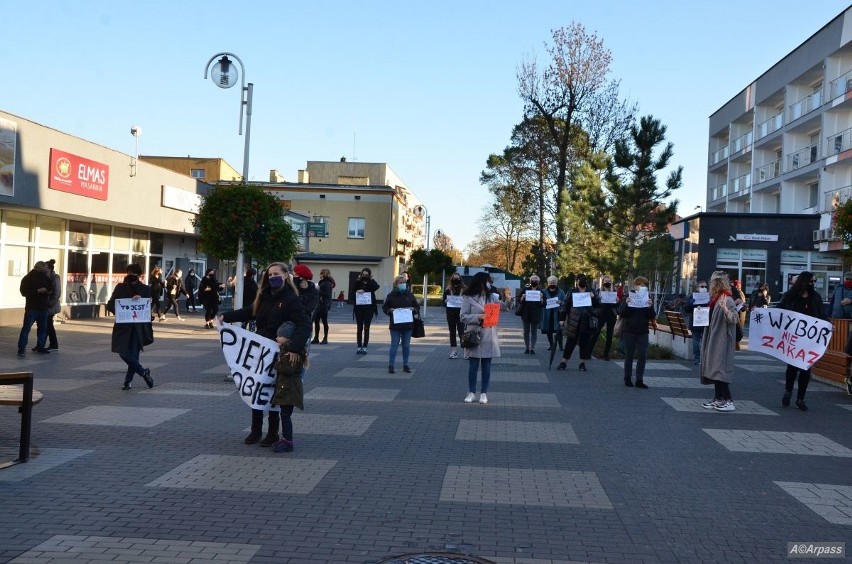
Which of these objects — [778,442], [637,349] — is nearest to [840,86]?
[637,349]

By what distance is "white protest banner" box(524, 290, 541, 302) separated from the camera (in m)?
19.3

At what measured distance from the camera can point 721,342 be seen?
36.5 ft

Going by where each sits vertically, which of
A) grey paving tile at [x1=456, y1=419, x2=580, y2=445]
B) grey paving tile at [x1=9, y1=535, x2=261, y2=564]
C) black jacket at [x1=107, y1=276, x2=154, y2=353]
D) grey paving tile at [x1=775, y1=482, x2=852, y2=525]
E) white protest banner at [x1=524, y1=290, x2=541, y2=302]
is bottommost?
grey paving tile at [x1=9, y1=535, x2=261, y2=564]

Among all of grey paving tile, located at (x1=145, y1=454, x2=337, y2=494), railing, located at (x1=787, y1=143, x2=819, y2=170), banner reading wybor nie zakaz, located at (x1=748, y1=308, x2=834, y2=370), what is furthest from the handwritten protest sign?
railing, located at (x1=787, y1=143, x2=819, y2=170)

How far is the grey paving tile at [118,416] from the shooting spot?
9.47m

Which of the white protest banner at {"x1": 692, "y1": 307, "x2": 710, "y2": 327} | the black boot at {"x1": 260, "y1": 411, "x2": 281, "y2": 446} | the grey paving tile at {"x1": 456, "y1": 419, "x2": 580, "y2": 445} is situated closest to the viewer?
the black boot at {"x1": 260, "y1": 411, "x2": 281, "y2": 446}

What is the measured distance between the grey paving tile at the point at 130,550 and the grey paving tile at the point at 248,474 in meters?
1.38

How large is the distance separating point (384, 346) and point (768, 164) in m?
31.8

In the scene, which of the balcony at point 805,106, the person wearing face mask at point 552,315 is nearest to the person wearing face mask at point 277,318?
the person wearing face mask at point 552,315

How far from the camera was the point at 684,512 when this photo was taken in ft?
20.5

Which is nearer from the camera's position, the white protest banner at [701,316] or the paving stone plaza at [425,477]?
the paving stone plaza at [425,477]

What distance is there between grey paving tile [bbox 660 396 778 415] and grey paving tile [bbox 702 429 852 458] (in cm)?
145

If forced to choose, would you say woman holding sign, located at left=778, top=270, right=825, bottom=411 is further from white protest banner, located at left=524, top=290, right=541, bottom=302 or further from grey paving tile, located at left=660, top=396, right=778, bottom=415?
white protest banner, located at left=524, top=290, right=541, bottom=302

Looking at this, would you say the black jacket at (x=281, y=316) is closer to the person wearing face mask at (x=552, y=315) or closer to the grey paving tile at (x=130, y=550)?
the grey paving tile at (x=130, y=550)
